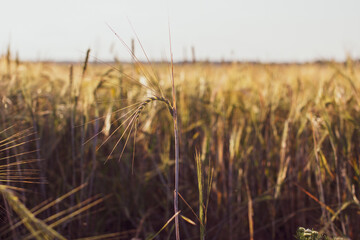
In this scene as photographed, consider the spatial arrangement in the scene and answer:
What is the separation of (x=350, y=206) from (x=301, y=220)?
239 millimetres

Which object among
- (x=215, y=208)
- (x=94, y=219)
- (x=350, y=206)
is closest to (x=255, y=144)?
(x=215, y=208)

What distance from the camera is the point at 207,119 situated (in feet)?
6.44

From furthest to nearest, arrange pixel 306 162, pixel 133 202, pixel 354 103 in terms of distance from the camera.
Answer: pixel 354 103 → pixel 306 162 → pixel 133 202

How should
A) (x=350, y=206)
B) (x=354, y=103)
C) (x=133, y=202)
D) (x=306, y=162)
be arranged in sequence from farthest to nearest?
(x=354, y=103) → (x=306, y=162) → (x=133, y=202) → (x=350, y=206)

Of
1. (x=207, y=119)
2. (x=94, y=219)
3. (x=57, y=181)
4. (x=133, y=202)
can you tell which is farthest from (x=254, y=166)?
(x=57, y=181)

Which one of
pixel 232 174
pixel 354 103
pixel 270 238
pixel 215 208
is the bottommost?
pixel 270 238

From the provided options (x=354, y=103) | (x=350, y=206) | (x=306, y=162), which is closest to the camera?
(x=350, y=206)

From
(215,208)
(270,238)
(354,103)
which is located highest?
(354,103)

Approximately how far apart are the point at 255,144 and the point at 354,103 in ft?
2.00

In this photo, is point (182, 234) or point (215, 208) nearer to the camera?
point (182, 234)

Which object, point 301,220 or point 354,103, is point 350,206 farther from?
point 354,103

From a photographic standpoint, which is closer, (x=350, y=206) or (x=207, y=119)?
(x=350, y=206)

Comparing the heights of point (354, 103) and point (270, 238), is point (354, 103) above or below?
above

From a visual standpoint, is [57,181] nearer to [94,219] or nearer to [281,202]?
[94,219]
